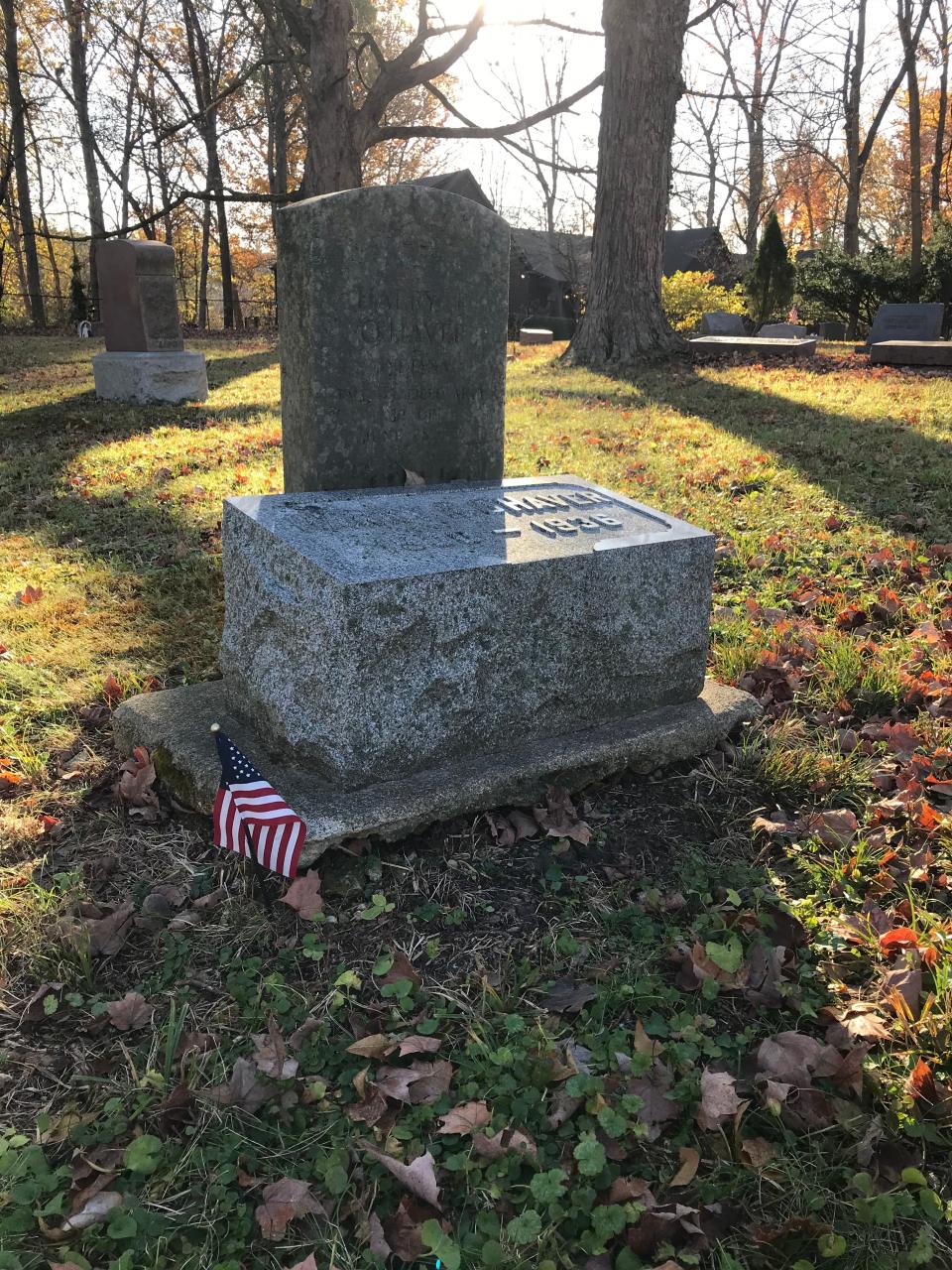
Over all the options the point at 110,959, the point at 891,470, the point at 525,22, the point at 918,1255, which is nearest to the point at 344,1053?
the point at 110,959

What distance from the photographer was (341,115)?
11.7 metres

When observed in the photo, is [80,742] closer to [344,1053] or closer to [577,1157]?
[344,1053]

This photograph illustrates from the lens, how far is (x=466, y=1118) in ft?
6.35

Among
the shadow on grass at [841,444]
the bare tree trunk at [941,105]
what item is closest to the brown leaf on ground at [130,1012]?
the shadow on grass at [841,444]

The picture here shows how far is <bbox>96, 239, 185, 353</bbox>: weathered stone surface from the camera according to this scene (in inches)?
431

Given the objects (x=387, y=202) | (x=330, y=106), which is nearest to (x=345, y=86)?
(x=330, y=106)

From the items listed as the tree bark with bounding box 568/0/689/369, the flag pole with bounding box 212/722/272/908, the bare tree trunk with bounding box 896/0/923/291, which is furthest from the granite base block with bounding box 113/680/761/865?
the bare tree trunk with bounding box 896/0/923/291

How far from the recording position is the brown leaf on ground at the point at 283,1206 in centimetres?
173

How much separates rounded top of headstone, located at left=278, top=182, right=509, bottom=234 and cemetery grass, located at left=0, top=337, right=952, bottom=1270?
2.04 m

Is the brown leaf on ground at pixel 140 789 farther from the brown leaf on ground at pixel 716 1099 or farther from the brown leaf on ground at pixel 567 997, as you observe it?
the brown leaf on ground at pixel 716 1099

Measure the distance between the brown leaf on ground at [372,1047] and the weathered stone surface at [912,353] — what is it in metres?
12.2

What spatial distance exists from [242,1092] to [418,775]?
3.57 feet

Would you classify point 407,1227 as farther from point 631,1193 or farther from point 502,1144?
point 631,1193

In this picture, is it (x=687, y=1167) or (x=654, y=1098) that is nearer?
(x=687, y=1167)
